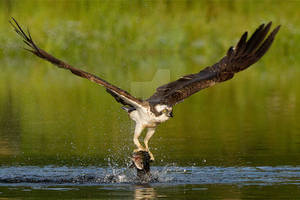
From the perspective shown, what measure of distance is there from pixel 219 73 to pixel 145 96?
1.65 m

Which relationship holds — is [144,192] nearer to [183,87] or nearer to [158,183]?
[158,183]

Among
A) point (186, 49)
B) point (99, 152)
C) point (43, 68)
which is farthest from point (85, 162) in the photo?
point (186, 49)

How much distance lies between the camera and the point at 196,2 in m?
48.5

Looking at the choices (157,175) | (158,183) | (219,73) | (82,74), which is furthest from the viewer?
(219,73)

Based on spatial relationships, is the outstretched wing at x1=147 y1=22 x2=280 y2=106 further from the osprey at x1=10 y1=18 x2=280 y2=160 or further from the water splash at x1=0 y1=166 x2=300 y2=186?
the water splash at x1=0 y1=166 x2=300 y2=186

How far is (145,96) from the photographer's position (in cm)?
1858

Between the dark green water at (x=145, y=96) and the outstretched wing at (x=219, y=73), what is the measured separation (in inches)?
35.6

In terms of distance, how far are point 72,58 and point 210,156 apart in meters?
25.8

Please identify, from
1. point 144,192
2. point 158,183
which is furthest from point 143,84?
point 144,192

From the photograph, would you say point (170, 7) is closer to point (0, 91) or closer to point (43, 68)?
point (43, 68)

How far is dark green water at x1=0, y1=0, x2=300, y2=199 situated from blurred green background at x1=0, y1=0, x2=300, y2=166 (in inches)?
1.8

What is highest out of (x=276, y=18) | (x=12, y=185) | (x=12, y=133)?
(x=276, y=18)

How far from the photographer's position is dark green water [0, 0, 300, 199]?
1647 centimetres

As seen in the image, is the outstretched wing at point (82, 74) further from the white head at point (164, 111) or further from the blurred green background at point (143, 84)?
the blurred green background at point (143, 84)
